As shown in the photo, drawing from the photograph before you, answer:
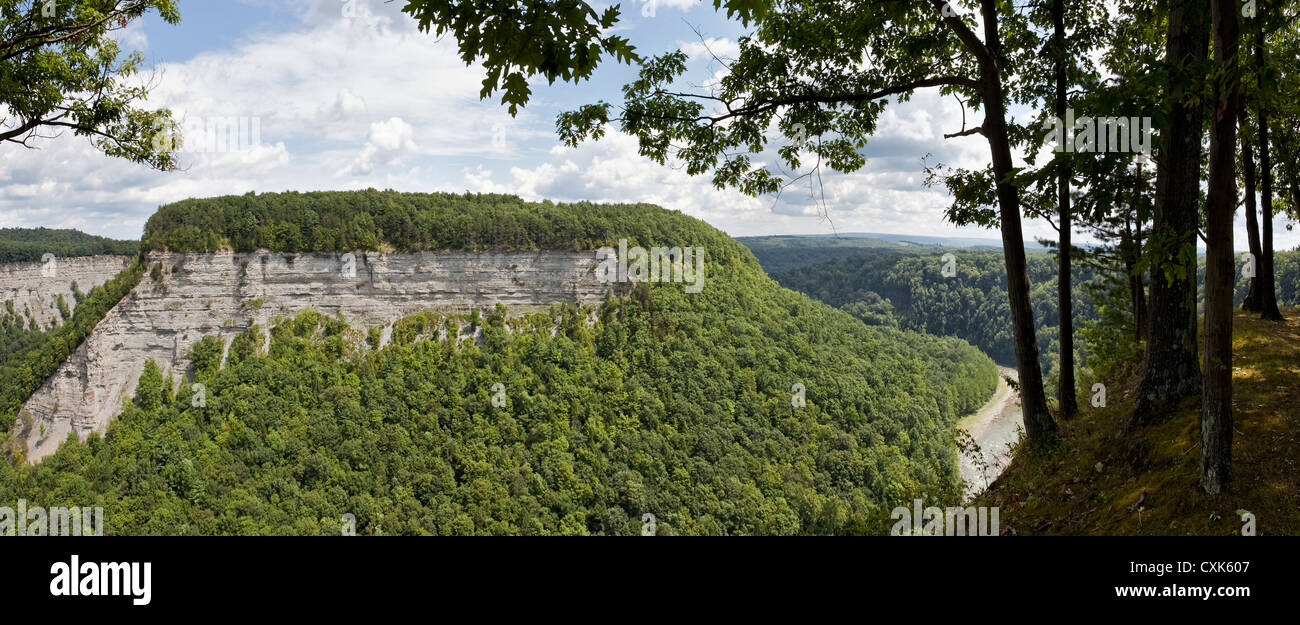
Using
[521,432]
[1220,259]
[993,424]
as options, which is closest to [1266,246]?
[1220,259]

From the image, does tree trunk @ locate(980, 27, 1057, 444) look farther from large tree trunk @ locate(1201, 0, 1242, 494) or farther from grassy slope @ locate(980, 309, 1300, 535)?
large tree trunk @ locate(1201, 0, 1242, 494)

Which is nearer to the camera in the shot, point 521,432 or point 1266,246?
A: point 1266,246

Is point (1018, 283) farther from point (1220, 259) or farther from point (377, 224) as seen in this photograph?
point (377, 224)

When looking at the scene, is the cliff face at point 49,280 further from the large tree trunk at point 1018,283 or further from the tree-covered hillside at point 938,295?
the tree-covered hillside at point 938,295

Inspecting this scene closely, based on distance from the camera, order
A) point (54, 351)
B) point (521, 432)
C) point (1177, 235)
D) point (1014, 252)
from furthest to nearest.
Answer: point (521, 432)
point (54, 351)
point (1014, 252)
point (1177, 235)

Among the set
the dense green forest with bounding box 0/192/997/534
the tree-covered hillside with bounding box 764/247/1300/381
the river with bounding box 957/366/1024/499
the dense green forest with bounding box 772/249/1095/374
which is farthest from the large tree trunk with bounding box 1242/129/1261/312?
the dense green forest with bounding box 772/249/1095/374

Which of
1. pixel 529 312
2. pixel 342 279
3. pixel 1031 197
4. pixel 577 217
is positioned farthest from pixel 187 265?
pixel 1031 197

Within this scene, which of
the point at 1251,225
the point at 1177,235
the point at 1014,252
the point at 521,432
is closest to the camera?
the point at 1177,235
